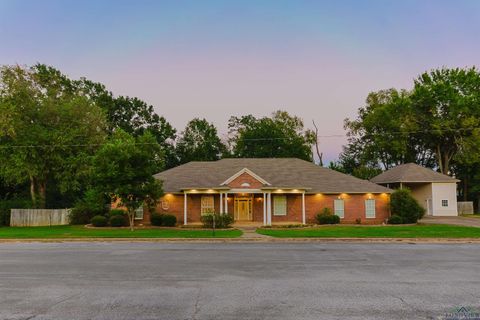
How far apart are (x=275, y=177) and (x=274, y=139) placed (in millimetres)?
23689

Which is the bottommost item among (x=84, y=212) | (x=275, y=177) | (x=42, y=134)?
(x=84, y=212)

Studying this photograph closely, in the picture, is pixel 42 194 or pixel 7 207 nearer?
pixel 7 207

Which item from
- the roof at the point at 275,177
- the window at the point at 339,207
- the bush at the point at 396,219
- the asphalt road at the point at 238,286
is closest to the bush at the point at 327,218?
the window at the point at 339,207

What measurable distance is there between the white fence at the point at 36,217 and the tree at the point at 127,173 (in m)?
12.2

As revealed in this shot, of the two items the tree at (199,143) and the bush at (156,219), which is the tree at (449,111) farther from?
the bush at (156,219)

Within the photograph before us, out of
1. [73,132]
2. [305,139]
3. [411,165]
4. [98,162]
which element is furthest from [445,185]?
[73,132]

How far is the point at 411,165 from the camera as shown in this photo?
160ft

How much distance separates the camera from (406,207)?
34.1 metres

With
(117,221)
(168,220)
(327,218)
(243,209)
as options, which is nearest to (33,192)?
(117,221)

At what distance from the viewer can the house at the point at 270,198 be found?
34.4m

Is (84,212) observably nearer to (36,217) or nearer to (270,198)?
(36,217)

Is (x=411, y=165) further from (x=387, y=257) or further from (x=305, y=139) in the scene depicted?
(x=387, y=257)

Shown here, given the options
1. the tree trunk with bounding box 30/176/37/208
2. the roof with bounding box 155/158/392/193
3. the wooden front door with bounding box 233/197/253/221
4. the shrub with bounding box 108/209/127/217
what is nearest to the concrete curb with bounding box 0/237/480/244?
the shrub with bounding box 108/209/127/217

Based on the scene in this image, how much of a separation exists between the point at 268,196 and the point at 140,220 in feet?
37.6
